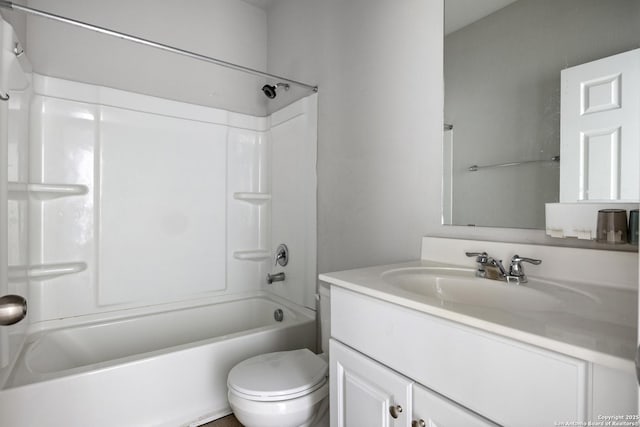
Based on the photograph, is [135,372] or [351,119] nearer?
[135,372]

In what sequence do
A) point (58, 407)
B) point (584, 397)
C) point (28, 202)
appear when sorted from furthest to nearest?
point (28, 202), point (58, 407), point (584, 397)

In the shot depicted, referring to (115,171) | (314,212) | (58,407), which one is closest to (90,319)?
(58,407)

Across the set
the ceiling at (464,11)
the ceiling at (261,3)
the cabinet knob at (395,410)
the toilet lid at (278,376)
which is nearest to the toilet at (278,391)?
the toilet lid at (278,376)

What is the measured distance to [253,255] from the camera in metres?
2.51

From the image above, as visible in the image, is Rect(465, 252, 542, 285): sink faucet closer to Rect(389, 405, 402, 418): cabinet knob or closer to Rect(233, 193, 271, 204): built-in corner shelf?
Rect(389, 405, 402, 418): cabinet knob

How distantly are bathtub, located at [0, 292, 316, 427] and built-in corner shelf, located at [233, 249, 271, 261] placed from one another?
0.45m

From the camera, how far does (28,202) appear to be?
1.72 metres

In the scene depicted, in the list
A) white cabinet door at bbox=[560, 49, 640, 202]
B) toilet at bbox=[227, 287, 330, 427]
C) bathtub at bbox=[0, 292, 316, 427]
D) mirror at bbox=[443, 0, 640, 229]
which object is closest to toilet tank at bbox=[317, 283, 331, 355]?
bathtub at bbox=[0, 292, 316, 427]

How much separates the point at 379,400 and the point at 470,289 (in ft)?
1.48

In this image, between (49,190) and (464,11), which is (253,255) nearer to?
(49,190)

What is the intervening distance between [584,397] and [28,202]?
2.29 m

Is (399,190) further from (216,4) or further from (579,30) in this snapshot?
(216,4)

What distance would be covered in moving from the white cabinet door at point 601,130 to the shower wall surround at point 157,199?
1318 millimetres

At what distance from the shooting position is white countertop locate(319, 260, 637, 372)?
54cm
